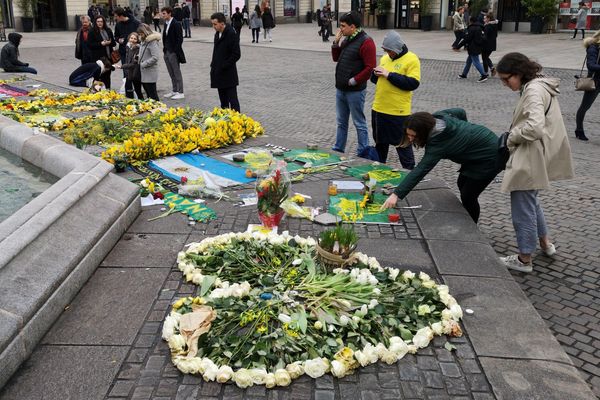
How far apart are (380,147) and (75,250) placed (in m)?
4.05

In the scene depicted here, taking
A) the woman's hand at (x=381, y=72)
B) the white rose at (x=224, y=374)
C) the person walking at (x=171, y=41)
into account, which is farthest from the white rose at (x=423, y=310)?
the person walking at (x=171, y=41)

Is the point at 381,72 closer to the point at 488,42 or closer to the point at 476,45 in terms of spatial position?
the point at 476,45

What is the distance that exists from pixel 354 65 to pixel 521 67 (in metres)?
2.87

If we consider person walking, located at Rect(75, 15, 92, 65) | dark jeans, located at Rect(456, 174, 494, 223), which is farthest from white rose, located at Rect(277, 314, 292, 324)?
person walking, located at Rect(75, 15, 92, 65)

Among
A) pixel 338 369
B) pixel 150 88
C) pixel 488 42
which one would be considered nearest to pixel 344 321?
pixel 338 369

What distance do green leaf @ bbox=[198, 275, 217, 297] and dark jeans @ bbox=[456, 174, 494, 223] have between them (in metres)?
2.56

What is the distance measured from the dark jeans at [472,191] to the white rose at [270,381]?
302 centimetres

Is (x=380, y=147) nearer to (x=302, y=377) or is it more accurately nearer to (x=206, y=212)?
(x=206, y=212)

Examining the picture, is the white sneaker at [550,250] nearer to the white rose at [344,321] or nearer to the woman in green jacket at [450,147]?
the woman in green jacket at [450,147]

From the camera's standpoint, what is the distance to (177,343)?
3359mm

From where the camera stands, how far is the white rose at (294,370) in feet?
10.5

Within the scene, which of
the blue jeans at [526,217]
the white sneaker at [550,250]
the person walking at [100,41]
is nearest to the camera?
the blue jeans at [526,217]

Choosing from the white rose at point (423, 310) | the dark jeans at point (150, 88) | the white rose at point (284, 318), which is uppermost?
the dark jeans at point (150, 88)

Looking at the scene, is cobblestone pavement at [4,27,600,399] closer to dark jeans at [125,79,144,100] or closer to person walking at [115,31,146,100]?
dark jeans at [125,79,144,100]
